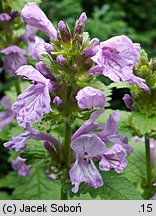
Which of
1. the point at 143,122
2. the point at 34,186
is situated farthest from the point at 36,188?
the point at 143,122

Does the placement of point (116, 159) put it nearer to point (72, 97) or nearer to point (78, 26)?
point (72, 97)

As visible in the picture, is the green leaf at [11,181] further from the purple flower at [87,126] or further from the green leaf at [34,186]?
the purple flower at [87,126]

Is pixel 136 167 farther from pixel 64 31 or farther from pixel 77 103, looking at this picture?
pixel 64 31

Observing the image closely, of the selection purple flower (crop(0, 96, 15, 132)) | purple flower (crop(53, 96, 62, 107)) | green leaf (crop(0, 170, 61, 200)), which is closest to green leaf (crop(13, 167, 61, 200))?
green leaf (crop(0, 170, 61, 200))

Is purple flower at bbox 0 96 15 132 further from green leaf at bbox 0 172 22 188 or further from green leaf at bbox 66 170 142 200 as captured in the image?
green leaf at bbox 66 170 142 200

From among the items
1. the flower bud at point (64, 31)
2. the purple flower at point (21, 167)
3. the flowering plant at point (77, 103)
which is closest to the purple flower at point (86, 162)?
the flowering plant at point (77, 103)
